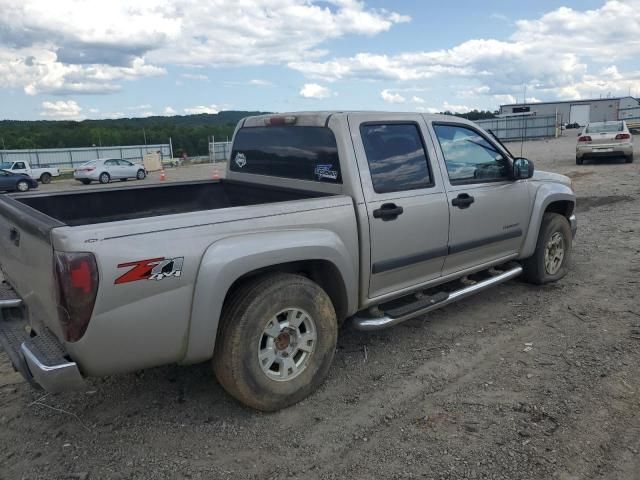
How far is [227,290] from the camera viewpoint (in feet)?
9.87

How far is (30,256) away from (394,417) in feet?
7.67

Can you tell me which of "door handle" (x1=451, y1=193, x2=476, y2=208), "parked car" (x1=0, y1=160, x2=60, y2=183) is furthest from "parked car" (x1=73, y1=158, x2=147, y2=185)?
"door handle" (x1=451, y1=193, x2=476, y2=208)

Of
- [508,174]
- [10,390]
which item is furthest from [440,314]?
[10,390]

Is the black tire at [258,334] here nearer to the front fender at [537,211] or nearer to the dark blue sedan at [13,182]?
the front fender at [537,211]

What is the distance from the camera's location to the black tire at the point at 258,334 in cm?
312

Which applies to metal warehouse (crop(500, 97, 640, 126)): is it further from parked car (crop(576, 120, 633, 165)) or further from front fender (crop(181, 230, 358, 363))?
front fender (crop(181, 230, 358, 363))

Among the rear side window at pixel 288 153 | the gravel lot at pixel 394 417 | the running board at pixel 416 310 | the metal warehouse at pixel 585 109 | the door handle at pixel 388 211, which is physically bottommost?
the gravel lot at pixel 394 417

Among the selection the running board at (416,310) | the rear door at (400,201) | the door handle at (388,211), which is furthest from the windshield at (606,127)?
the door handle at (388,211)

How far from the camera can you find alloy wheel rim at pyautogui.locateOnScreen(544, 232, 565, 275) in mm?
5597

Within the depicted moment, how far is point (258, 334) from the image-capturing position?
3.17 m

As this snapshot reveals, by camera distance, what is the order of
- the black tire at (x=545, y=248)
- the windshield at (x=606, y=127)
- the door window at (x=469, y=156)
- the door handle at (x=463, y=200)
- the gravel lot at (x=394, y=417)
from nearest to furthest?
the gravel lot at (x=394, y=417) → the door handle at (x=463, y=200) → the door window at (x=469, y=156) → the black tire at (x=545, y=248) → the windshield at (x=606, y=127)

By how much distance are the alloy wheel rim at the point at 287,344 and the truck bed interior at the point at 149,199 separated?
1.01 meters

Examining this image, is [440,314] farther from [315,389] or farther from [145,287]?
[145,287]

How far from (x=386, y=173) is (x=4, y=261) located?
275 centimetres
